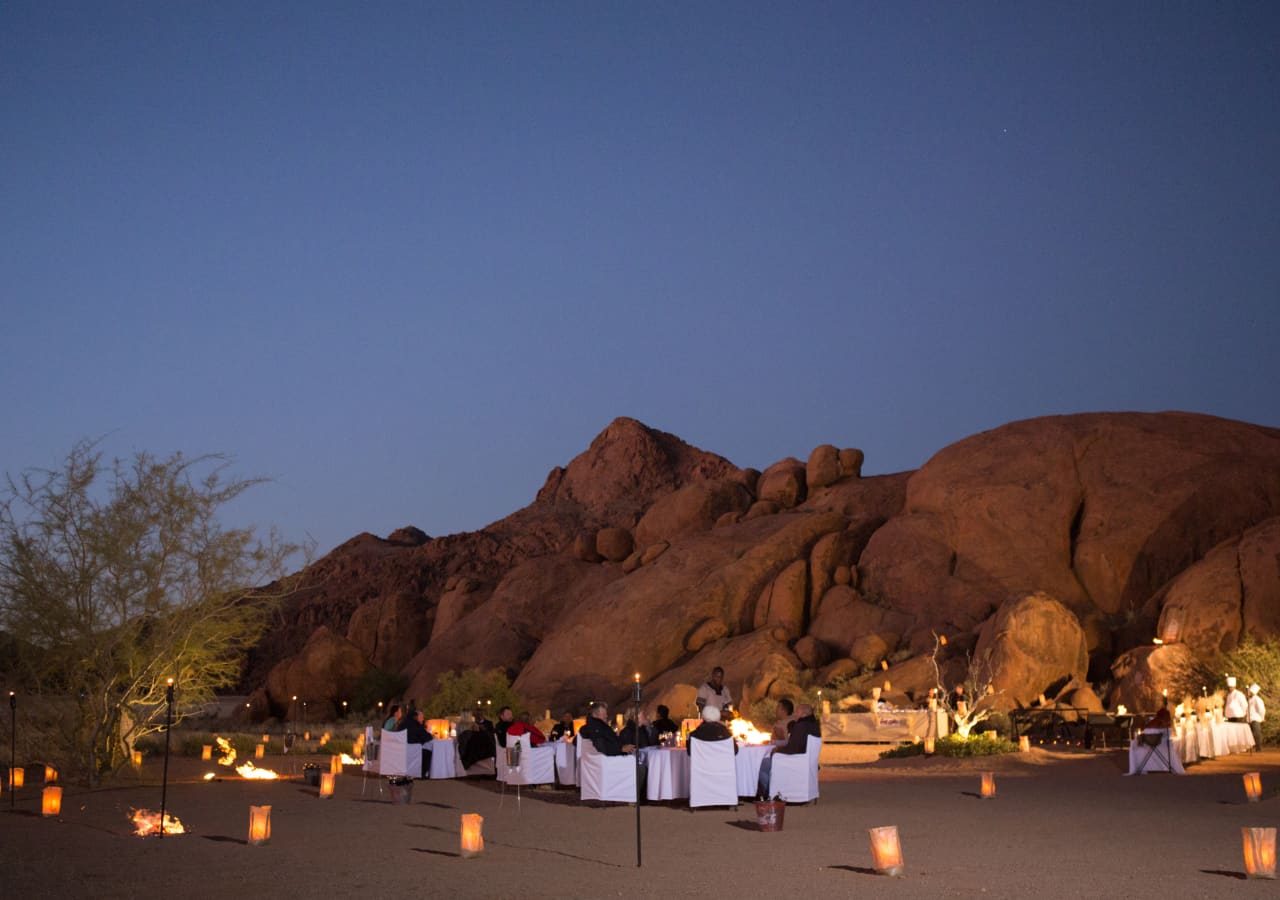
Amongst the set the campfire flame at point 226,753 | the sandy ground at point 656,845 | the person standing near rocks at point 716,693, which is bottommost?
the sandy ground at point 656,845

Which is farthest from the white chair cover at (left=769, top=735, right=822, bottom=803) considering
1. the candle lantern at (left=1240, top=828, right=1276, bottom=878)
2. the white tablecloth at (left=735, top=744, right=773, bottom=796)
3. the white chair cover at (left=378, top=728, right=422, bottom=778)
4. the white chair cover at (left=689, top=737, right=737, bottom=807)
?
the white chair cover at (left=378, top=728, right=422, bottom=778)

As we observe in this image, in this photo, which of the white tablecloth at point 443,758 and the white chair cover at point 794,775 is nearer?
the white chair cover at point 794,775

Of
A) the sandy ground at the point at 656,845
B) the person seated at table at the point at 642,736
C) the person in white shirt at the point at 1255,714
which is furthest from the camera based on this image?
the person in white shirt at the point at 1255,714

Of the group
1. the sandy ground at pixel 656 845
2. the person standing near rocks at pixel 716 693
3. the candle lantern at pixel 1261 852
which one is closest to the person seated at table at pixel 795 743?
the sandy ground at pixel 656 845

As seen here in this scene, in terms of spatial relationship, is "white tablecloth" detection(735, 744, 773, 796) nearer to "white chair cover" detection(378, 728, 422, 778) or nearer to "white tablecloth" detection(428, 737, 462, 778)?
"white chair cover" detection(378, 728, 422, 778)

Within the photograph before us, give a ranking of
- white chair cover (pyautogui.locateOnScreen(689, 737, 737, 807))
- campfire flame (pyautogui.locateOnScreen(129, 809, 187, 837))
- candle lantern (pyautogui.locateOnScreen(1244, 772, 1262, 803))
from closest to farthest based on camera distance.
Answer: campfire flame (pyautogui.locateOnScreen(129, 809, 187, 837)) → candle lantern (pyautogui.locateOnScreen(1244, 772, 1262, 803)) → white chair cover (pyautogui.locateOnScreen(689, 737, 737, 807))

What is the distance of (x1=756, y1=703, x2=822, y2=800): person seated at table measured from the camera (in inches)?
637

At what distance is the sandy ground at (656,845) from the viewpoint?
9.78 meters

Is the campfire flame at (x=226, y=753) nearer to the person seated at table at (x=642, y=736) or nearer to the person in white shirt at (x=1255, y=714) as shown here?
the person seated at table at (x=642, y=736)

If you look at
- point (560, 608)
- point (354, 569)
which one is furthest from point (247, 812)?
point (354, 569)

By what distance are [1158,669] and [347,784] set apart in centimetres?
2107

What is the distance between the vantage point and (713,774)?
1566 cm

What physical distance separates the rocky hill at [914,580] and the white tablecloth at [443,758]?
1502cm

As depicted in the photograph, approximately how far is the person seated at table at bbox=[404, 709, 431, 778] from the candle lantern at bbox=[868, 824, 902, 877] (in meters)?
12.9
